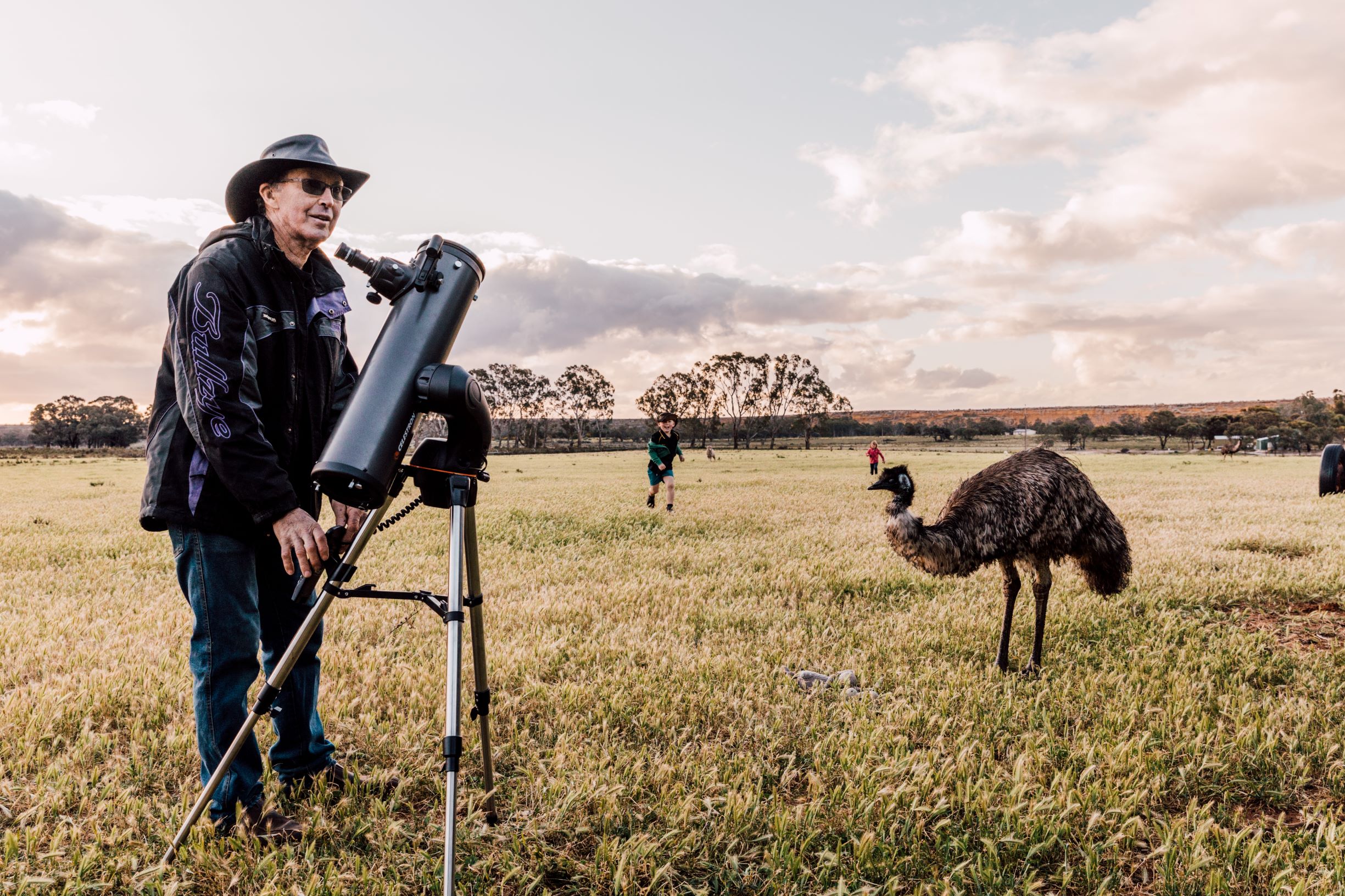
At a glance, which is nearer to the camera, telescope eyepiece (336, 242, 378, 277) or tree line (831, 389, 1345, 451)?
telescope eyepiece (336, 242, 378, 277)

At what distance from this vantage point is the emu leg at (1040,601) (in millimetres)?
5754

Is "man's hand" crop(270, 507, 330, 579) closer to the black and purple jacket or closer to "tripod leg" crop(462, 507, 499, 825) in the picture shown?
the black and purple jacket

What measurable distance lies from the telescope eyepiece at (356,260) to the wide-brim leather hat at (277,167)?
56 cm

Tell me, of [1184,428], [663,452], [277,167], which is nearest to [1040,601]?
[277,167]

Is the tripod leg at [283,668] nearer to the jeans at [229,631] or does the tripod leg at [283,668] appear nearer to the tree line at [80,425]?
the jeans at [229,631]

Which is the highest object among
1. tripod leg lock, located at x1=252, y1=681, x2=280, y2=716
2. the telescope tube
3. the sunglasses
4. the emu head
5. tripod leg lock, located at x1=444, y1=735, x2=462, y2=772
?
the sunglasses

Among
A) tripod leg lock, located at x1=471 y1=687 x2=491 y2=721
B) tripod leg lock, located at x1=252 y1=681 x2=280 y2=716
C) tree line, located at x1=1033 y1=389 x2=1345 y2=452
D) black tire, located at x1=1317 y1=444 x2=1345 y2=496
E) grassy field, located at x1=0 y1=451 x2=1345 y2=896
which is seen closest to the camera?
tripod leg lock, located at x1=252 y1=681 x2=280 y2=716

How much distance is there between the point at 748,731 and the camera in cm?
450

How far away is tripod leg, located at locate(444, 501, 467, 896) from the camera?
8.58 feet

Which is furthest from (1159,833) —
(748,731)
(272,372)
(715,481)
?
(715,481)

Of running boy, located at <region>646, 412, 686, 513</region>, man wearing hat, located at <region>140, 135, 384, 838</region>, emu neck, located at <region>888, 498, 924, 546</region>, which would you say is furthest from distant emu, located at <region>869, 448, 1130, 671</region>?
running boy, located at <region>646, 412, 686, 513</region>

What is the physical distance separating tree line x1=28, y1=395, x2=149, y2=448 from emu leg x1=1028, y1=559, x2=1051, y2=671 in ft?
419

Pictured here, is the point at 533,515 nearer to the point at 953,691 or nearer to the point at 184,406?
the point at 953,691

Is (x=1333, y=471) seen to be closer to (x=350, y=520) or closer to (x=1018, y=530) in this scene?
(x=1018, y=530)
